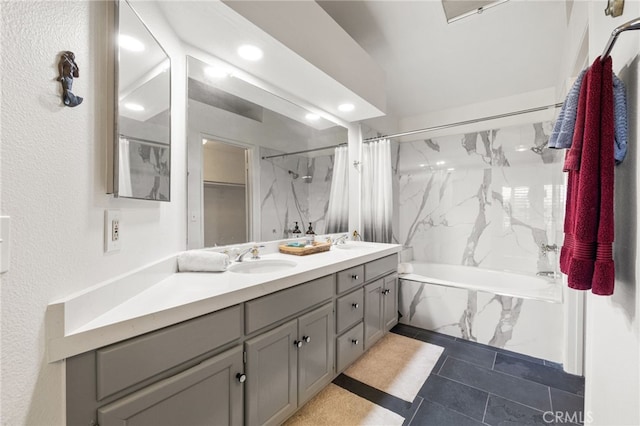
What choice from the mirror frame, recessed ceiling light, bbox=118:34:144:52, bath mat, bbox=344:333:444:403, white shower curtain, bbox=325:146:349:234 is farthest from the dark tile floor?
recessed ceiling light, bbox=118:34:144:52

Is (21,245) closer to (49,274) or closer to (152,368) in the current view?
(49,274)

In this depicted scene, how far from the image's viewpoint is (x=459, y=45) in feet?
7.18

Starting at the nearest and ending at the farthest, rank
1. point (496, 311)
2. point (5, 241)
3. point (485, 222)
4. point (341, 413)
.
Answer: point (5, 241)
point (341, 413)
point (496, 311)
point (485, 222)

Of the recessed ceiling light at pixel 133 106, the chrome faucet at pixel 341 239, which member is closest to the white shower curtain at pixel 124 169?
the recessed ceiling light at pixel 133 106

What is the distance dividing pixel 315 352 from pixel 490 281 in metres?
2.52

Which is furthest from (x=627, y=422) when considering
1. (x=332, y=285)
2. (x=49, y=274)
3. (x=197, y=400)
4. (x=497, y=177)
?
(x=497, y=177)

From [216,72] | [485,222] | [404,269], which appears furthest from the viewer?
[485,222]

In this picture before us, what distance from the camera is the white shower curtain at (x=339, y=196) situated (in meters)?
2.68

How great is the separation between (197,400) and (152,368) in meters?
0.24

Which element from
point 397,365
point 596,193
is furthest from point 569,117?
point 397,365

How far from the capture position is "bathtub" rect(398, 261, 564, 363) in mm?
2105

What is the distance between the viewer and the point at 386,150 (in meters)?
2.95

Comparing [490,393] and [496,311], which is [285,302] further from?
[496,311]

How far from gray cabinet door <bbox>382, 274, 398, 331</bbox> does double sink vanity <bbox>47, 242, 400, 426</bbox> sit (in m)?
0.60
